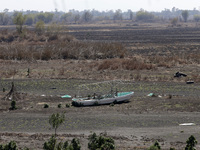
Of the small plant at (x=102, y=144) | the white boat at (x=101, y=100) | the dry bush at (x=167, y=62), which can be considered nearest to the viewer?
the small plant at (x=102, y=144)

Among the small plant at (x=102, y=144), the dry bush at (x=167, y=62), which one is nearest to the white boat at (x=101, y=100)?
the small plant at (x=102, y=144)

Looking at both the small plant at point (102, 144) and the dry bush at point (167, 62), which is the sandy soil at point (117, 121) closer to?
the small plant at point (102, 144)

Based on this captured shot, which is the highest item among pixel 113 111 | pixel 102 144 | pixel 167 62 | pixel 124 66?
pixel 102 144

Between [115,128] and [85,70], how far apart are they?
2064cm

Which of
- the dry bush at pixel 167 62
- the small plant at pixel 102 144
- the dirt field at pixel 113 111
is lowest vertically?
the dirt field at pixel 113 111

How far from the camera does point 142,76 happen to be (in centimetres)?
3600

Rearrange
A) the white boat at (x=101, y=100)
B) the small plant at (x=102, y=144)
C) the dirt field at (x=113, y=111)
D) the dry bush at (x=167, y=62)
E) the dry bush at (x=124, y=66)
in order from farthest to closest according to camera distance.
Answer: the dry bush at (x=167, y=62) → the dry bush at (x=124, y=66) → the white boat at (x=101, y=100) → the dirt field at (x=113, y=111) → the small plant at (x=102, y=144)

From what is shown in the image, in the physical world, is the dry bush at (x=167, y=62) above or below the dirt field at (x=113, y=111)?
above

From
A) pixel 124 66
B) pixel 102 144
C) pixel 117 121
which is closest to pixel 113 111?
pixel 117 121

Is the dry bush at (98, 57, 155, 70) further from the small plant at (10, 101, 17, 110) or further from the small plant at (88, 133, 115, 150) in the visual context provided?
the small plant at (88, 133, 115, 150)

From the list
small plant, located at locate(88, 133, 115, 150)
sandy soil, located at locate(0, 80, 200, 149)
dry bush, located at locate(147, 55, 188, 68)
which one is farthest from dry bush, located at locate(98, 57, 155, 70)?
small plant, located at locate(88, 133, 115, 150)

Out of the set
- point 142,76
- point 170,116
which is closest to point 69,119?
point 170,116

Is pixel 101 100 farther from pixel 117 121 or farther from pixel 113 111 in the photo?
pixel 117 121

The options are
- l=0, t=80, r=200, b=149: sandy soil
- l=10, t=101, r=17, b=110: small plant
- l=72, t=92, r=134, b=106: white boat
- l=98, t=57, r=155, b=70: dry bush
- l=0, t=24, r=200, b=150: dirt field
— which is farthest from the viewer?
l=98, t=57, r=155, b=70: dry bush
